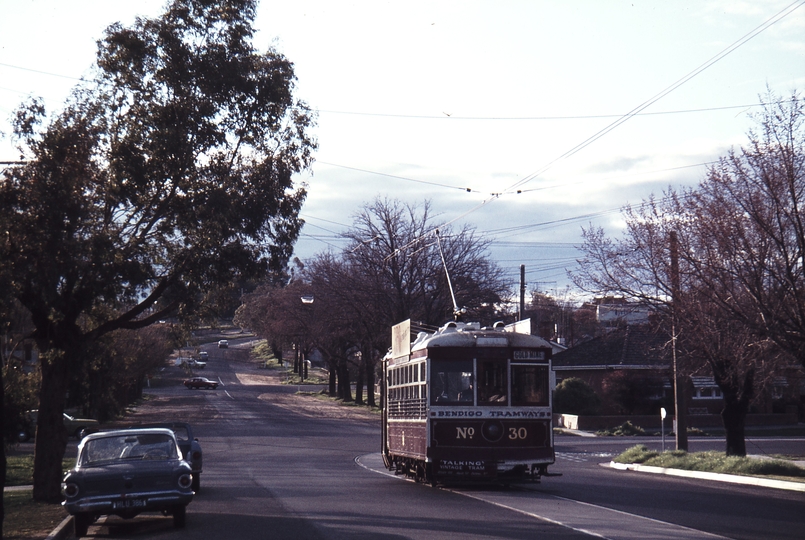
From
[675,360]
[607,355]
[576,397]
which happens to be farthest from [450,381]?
[607,355]

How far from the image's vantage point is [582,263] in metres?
25.6

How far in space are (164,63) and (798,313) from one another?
1434 cm

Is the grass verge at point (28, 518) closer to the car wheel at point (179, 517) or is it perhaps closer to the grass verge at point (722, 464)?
the car wheel at point (179, 517)

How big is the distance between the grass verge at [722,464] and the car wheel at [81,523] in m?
16.1

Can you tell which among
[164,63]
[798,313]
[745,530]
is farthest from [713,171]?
[164,63]

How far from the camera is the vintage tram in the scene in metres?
18.4

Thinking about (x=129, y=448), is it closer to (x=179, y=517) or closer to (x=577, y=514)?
(x=179, y=517)

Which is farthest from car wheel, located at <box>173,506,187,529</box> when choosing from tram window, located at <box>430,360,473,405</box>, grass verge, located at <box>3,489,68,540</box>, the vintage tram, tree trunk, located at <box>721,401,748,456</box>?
→ tree trunk, located at <box>721,401,748,456</box>

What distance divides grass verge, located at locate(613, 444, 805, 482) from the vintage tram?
6.96 metres

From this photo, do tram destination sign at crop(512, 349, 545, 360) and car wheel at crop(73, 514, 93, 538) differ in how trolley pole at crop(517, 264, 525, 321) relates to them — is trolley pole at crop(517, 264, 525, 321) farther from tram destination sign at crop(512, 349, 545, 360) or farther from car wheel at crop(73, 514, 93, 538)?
car wheel at crop(73, 514, 93, 538)

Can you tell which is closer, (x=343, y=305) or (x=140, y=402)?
(x=343, y=305)

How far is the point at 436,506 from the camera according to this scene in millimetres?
15523

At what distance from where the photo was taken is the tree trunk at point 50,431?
1794cm

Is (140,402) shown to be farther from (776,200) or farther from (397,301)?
(776,200)
